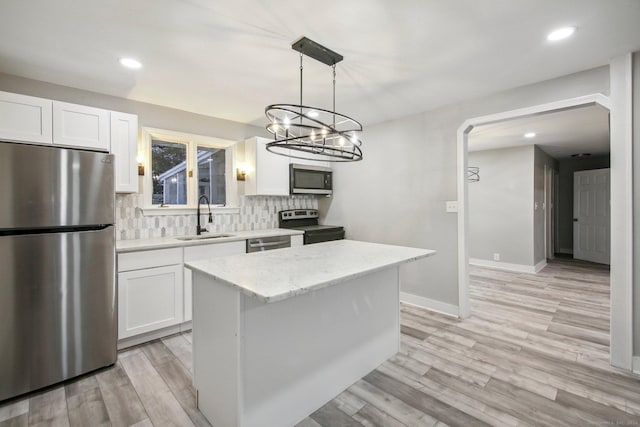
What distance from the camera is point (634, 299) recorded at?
2244 mm

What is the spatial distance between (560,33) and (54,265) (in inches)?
148

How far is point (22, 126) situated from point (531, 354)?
4455mm

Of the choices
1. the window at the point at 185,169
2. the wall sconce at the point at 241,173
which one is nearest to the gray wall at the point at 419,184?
the wall sconce at the point at 241,173

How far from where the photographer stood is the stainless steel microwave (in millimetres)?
4164

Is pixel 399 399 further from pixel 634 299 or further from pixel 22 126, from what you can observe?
pixel 22 126

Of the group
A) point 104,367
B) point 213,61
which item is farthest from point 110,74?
point 104,367

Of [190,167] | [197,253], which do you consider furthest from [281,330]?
[190,167]

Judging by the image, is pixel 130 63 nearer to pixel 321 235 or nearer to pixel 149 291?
pixel 149 291

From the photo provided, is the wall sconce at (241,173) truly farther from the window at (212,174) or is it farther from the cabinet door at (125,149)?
the cabinet door at (125,149)

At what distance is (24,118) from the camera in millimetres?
2264

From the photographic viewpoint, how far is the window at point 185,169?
337 centimetres

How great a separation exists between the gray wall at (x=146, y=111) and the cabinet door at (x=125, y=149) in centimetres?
39

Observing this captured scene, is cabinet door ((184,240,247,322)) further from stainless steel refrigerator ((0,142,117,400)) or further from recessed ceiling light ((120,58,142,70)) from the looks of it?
recessed ceiling light ((120,58,142,70))

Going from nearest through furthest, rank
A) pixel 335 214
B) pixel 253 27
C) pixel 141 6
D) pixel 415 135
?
pixel 141 6 < pixel 253 27 < pixel 415 135 < pixel 335 214
